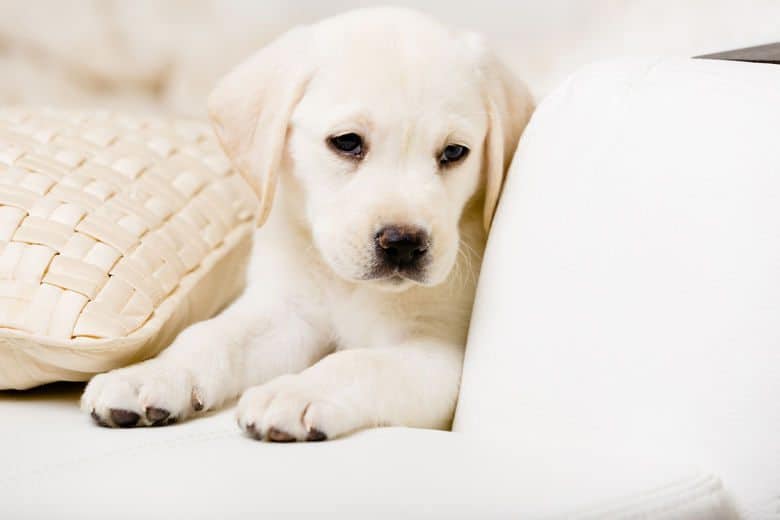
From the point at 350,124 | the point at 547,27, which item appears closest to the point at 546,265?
the point at 350,124

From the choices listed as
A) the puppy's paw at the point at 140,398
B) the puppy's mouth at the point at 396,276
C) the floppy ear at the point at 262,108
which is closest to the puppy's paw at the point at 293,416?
the puppy's paw at the point at 140,398

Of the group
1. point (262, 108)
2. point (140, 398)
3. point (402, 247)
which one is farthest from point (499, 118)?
point (140, 398)

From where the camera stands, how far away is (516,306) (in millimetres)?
1498

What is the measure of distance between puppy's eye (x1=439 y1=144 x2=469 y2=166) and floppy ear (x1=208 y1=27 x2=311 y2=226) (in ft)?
1.04

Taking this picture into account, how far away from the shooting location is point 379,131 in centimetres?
172

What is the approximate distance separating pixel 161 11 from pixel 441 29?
1333 millimetres

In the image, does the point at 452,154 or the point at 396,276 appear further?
the point at 452,154

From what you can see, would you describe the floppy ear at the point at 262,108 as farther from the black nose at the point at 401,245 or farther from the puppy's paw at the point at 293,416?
the puppy's paw at the point at 293,416

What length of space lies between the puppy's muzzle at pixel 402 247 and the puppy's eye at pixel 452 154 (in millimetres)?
229

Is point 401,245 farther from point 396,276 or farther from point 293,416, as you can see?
point 293,416

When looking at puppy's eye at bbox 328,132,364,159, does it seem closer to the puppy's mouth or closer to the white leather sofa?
the puppy's mouth

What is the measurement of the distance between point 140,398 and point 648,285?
852 millimetres

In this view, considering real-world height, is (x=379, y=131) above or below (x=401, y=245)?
above

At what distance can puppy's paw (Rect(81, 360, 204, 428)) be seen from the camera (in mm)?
1514
